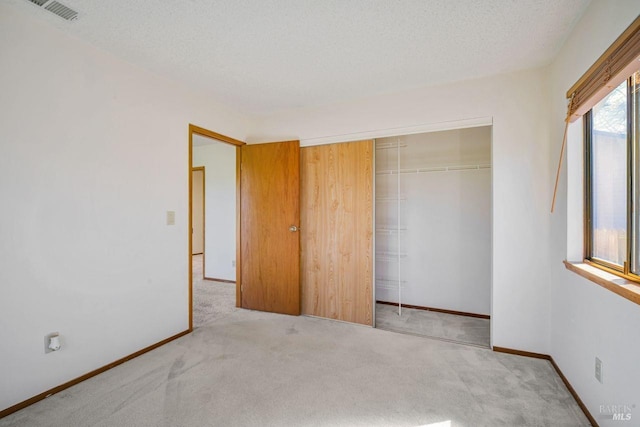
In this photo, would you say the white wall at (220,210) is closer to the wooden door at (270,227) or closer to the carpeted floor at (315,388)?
the wooden door at (270,227)

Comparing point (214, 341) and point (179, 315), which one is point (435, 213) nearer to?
point (214, 341)

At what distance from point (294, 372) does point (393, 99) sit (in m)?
2.66

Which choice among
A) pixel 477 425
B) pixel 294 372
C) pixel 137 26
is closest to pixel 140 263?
pixel 294 372

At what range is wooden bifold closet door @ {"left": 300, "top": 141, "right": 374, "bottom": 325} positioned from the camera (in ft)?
10.2

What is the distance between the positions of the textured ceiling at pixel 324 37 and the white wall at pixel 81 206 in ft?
0.95

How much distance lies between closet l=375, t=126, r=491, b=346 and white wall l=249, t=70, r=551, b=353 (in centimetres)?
64

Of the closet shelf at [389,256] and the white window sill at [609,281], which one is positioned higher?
the white window sill at [609,281]

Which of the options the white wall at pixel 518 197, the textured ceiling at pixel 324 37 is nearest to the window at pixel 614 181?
the white wall at pixel 518 197

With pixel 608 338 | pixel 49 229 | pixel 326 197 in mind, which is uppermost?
pixel 326 197

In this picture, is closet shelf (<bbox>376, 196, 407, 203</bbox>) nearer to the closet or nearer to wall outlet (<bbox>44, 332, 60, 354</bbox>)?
the closet

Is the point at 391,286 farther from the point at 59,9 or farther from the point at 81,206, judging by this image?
the point at 59,9

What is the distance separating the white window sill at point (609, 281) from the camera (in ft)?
4.14

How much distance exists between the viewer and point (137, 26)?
1915mm

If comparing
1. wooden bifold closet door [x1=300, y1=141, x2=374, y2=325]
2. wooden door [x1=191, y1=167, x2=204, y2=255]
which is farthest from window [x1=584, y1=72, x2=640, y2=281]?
wooden door [x1=191, y1=167, x2=204, y2=255]
